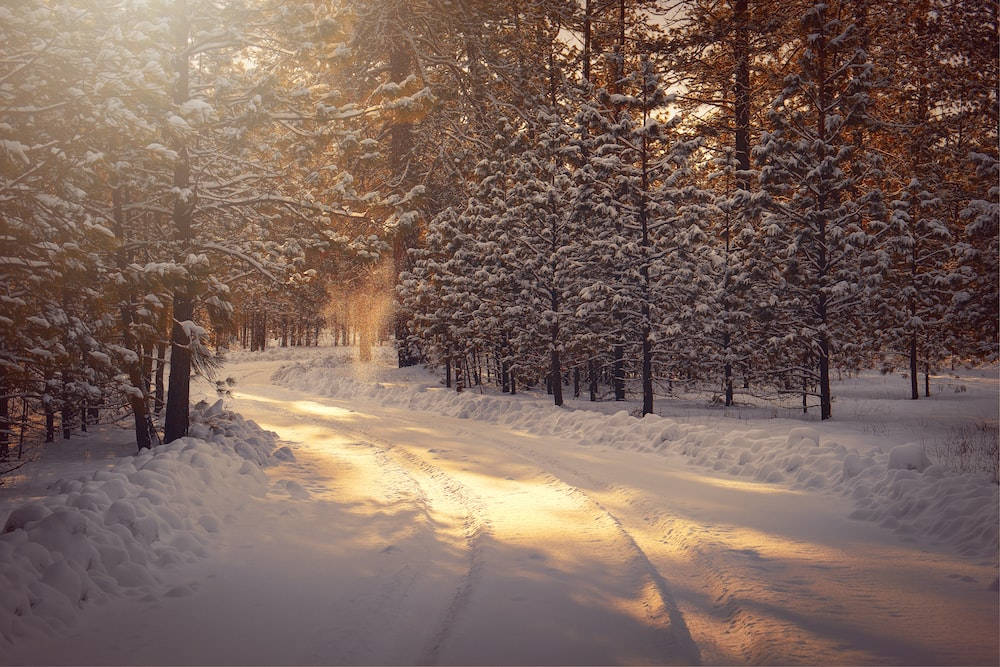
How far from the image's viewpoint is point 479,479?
9047 millimetres

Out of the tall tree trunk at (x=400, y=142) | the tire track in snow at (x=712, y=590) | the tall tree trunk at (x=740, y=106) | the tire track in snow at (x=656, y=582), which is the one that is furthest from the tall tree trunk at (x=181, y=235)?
the tall tree trunk at (x=740, y=106)

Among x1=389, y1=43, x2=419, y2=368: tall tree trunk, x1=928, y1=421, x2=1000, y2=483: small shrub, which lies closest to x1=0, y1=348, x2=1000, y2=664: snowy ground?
x1=928, y1=421, x2=1000, y2=483: small shrub

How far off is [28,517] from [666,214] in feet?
54.6

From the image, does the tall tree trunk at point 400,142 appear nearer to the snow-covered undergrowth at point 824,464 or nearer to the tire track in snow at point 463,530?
the tire track in snow at point 463,530

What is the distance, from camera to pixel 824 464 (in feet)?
28.6

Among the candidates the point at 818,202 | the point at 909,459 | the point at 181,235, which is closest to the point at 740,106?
the point at 818,202

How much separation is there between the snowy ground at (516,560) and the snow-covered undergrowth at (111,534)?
26mm

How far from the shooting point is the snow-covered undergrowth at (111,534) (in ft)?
14.4

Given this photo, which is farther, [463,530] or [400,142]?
[400,142]

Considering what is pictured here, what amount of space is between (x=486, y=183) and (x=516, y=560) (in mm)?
16691

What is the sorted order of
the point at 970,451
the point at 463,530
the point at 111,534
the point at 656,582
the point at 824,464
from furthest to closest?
the point at 970,451
the point at 824,464
the point at 463,530
the point at 111,534
the point at 656,582

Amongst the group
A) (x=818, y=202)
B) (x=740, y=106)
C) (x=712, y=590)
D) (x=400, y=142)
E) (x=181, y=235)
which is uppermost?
(x=740, y=106)

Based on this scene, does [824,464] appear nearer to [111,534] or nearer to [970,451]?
[970,451]

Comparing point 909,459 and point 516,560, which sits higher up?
point 909,459
